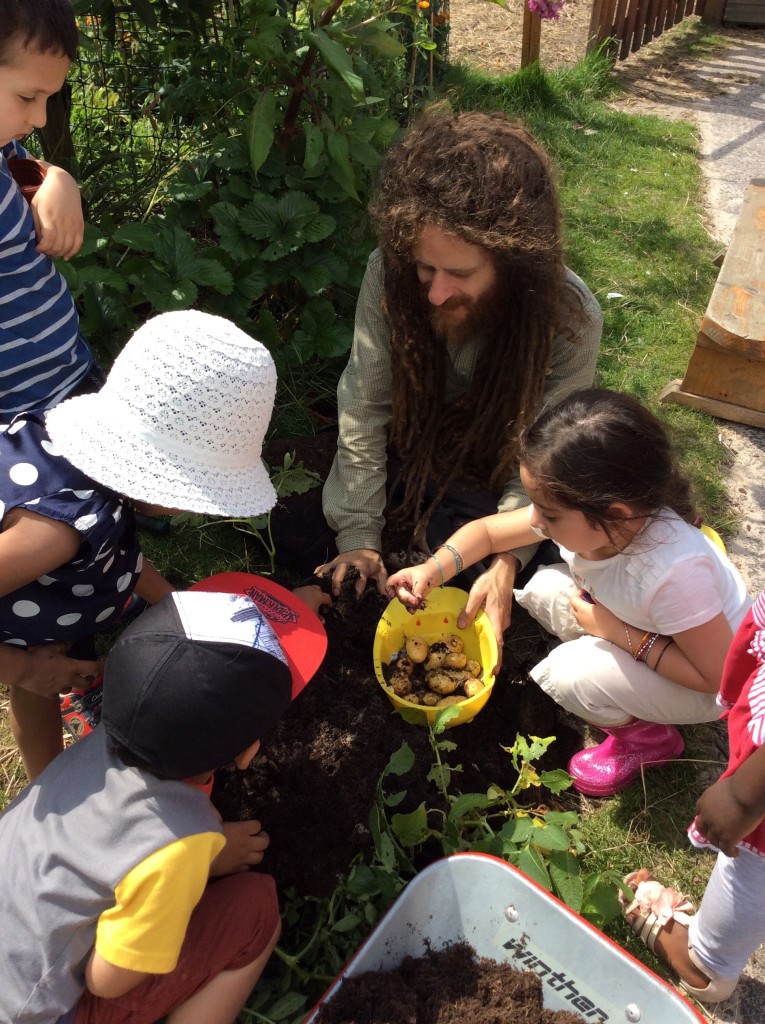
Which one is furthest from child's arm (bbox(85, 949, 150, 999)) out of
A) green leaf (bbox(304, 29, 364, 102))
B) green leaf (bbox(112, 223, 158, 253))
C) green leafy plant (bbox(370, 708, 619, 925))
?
green leaf (bbox(304, 29, 364, 102))

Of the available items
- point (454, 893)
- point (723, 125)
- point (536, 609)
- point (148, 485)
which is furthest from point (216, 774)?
point (723, 125)

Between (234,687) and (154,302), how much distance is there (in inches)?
56.4

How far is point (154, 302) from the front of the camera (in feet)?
7.62

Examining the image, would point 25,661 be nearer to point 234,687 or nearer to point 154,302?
point 234,687

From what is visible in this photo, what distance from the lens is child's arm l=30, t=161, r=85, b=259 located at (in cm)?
179

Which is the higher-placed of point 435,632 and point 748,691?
point 748,691

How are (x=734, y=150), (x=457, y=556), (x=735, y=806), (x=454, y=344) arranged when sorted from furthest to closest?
(x=734, y=150) → (x=454, y=344) → (x=457, y=556) → (x=735, y=806)

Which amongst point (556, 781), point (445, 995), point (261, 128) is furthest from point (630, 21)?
point (445, 995)

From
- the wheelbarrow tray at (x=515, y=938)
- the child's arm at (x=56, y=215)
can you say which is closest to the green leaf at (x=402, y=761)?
the wheelbarrow tray at (x=515, y=938)

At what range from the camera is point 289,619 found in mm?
1764

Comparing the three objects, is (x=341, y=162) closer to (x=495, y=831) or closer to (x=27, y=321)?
(x=27, y=321)

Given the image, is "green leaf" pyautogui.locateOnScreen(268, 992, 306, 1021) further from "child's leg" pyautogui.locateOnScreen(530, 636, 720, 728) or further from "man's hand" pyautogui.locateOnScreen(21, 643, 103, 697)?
"child's leg" pyautogui.locateOnScreen(530, 636, 720, 728)

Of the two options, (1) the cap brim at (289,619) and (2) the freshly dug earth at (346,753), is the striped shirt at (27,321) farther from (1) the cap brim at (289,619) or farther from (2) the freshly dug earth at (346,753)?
(2) the freshly dug earth at (346,753)

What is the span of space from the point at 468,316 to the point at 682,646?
90 cm
